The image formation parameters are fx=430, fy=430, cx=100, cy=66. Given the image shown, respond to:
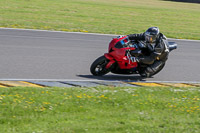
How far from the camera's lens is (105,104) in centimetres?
724

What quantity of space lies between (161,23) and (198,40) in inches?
271

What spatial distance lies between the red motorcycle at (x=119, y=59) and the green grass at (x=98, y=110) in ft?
5.17

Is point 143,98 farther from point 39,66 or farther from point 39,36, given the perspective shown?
point 39,36

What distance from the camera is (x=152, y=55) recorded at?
1038cm

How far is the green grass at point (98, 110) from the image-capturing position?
19.4 feet

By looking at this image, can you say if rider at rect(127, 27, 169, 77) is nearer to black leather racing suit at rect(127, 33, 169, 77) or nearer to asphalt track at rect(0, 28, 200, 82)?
black leather racing suit at rect(127, 33, 169, 77)

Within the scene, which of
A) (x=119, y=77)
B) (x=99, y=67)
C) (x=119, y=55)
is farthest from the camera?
(x=119, y=77)

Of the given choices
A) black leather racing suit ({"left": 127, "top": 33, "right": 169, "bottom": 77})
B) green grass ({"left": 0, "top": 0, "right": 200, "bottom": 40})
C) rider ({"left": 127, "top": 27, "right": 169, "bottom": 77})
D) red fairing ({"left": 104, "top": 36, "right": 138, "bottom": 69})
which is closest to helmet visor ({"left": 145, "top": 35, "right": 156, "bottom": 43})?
rider ({"left": 127, "top": 27, "right": 169, "bottom": 77})

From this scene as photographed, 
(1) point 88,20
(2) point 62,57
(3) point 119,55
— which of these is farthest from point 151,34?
(1) point 88,20

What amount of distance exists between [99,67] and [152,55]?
1.31m

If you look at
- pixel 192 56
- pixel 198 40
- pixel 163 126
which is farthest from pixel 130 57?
pixel 198 40

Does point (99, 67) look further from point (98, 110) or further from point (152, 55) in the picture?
point (98, 110)

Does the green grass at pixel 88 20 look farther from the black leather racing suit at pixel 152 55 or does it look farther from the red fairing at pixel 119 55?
the red fairing at pixel 119 55

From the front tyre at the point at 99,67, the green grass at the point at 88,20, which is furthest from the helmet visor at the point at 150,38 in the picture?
the green grass at the point at 88,20
